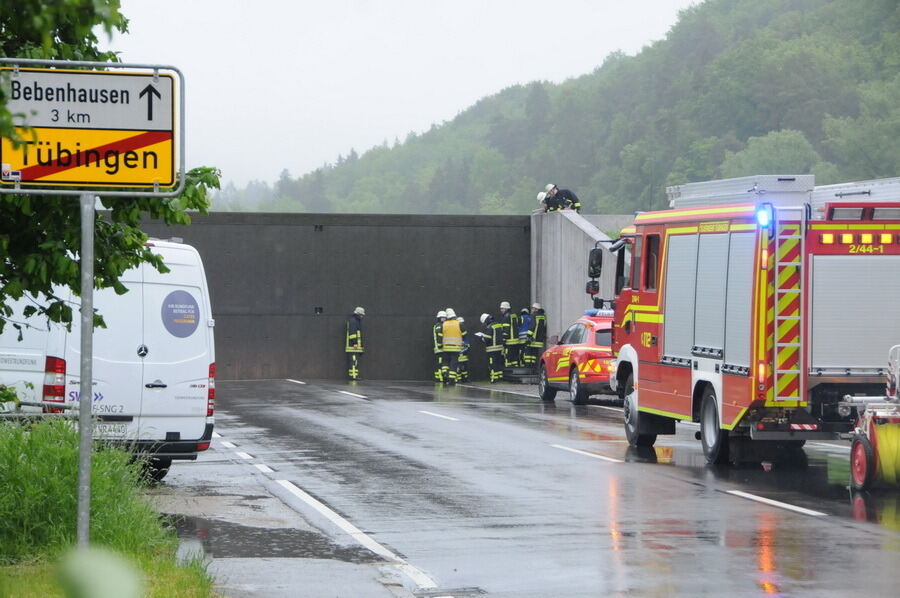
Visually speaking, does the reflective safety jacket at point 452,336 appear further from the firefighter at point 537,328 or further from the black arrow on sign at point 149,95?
the black arrow on sign at point 149,95

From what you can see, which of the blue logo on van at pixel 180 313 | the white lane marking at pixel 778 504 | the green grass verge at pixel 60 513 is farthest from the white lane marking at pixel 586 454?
the green grass verge at pixel 60 513

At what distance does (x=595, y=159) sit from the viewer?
161 m

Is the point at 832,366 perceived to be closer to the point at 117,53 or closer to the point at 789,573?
the point at 789,573

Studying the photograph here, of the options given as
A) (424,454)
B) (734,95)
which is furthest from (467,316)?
(734,95)

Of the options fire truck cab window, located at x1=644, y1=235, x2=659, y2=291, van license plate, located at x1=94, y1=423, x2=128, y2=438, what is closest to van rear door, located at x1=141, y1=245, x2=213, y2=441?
van license plate, located at x1=94, y1=423, x2=128, y2=438

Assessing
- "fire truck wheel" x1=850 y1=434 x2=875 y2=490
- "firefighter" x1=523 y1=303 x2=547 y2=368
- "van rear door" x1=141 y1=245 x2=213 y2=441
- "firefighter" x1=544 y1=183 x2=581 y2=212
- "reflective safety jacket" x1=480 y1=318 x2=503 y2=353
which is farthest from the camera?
"firefighter" x1=544 y1=183 x2=581 y2=212

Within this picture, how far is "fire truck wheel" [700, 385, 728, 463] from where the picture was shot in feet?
53.3

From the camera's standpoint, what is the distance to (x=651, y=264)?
18625 millimetres

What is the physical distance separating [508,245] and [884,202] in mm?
25410

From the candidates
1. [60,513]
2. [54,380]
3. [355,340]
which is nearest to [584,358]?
[355,340]

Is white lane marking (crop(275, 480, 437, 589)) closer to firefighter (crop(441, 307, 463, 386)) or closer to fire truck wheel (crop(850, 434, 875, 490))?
fire truck wheel (crop(850, 434, 875, 490))

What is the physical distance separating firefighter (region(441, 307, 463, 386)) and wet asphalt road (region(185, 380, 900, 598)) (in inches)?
540

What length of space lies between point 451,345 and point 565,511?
24350 mm

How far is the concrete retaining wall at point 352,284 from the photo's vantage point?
132ft
